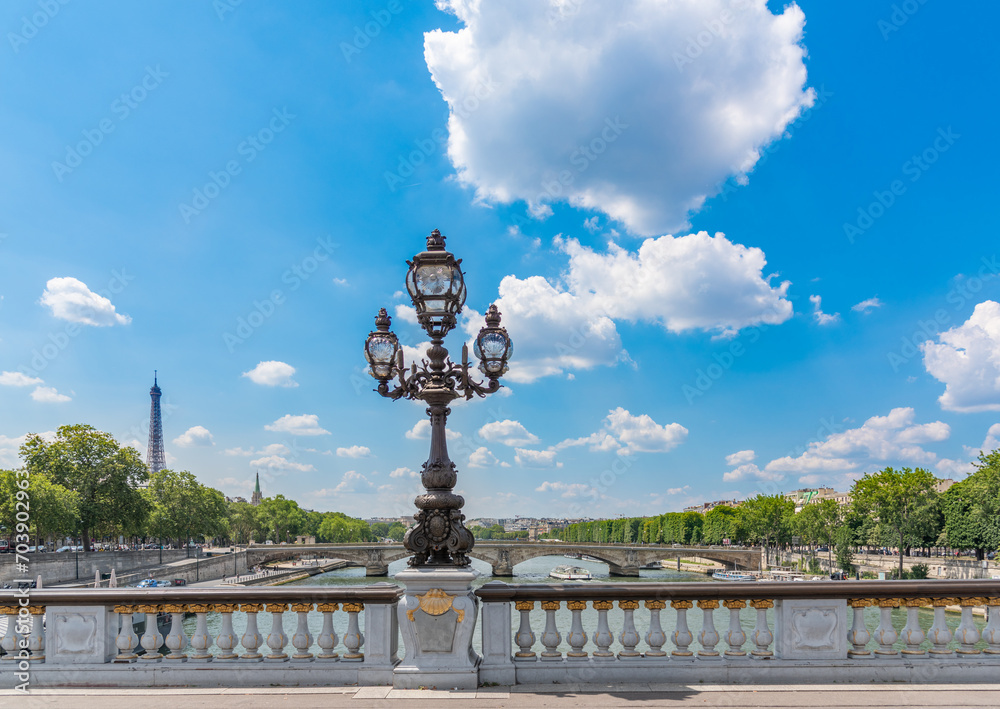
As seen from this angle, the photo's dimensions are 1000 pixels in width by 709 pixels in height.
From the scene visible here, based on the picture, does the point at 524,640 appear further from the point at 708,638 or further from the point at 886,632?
the point at 886,632

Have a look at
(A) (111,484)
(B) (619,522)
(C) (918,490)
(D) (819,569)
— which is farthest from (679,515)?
A: (A) (111,484)

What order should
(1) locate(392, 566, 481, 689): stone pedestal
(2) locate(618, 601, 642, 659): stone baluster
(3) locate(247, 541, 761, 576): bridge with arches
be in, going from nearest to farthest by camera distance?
(1) locate(392, 566, 481, 689): stone pedestal
(2) locate(618, 601, 642, 659): stone baluster
(3) locate(247, 541, 761, 576): bridge with arches

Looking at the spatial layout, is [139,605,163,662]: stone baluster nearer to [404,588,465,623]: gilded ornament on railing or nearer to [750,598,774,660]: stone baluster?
[404,588,465,623]: gilded ornament on railing

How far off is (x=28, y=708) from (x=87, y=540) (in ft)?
232

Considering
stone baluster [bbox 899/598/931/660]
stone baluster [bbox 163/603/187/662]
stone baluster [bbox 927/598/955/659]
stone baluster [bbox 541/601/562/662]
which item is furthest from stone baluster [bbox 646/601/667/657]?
stone baluster [bbox 163/603/187/662]

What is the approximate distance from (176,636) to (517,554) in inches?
3403

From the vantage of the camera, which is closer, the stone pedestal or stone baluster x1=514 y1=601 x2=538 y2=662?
the stone pedestal

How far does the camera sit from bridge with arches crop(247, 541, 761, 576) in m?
87.8

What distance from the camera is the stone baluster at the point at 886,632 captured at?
23.0 ft

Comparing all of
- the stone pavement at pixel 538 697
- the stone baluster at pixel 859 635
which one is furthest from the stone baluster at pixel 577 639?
the stone baluster at pixel 859 635

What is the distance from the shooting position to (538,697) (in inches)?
256

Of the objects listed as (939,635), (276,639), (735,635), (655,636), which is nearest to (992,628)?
(939,635)

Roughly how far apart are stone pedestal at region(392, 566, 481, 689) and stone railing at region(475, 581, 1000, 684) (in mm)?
238

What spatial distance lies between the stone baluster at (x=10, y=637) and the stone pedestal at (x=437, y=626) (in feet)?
13.2
